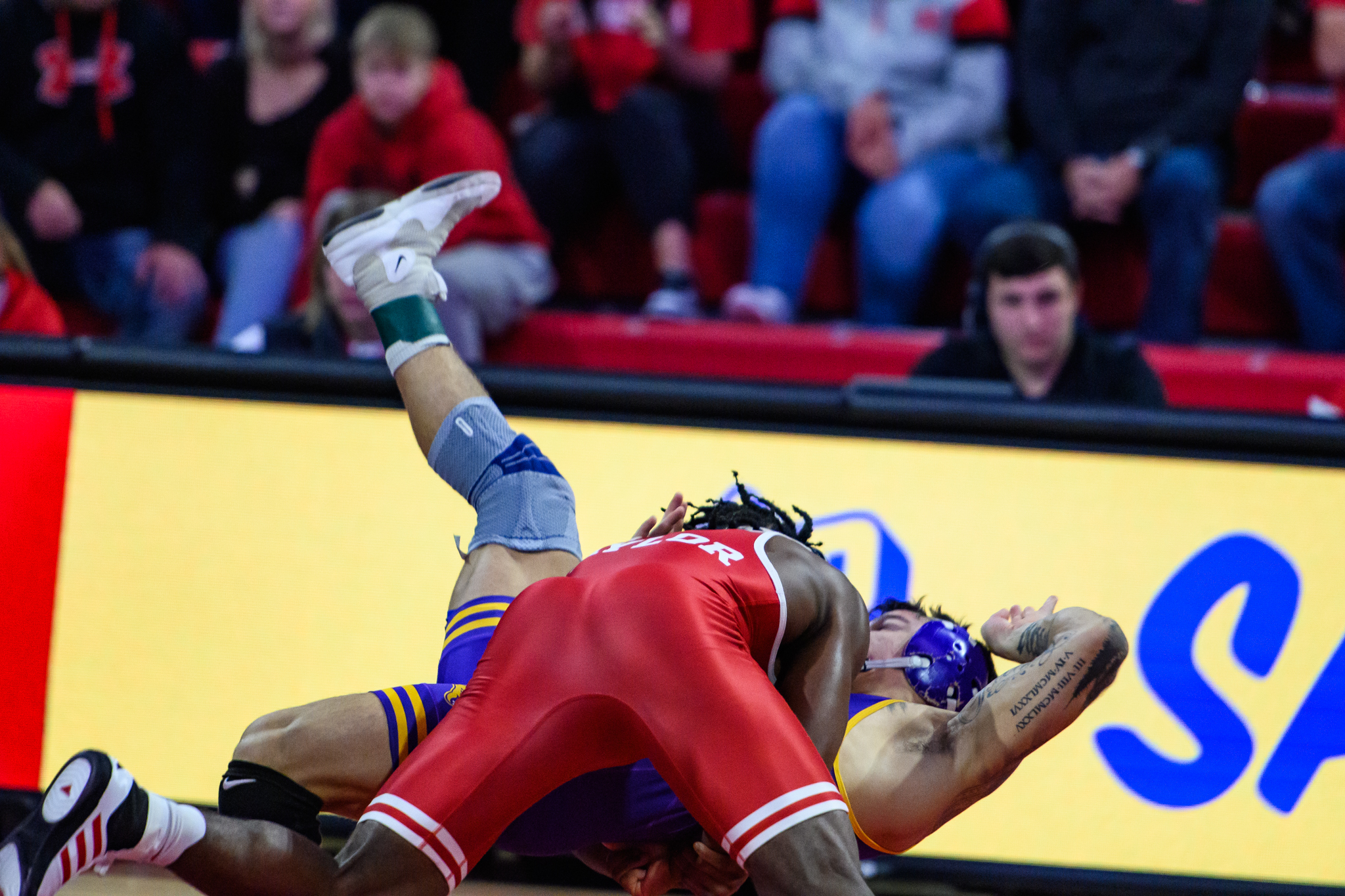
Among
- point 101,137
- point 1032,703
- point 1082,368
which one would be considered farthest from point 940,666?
point 101,137

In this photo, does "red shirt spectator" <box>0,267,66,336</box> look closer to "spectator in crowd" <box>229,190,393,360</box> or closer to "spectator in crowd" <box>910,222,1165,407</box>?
"spectator in crowd" <box>229,190,393,360</box>

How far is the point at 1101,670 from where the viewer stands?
277 cm

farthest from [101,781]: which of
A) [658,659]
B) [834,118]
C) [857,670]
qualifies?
[834,118]

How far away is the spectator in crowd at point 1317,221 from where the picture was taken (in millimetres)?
4629

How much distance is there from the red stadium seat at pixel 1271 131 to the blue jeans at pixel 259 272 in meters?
3.23

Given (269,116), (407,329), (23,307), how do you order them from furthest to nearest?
(269,116) < (23,307) < (407,329)

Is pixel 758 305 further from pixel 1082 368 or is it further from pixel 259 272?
pixel 259 272

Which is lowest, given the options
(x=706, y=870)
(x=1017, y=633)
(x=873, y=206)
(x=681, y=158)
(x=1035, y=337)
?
(x=706, y=870)

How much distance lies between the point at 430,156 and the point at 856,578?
204 centimetres

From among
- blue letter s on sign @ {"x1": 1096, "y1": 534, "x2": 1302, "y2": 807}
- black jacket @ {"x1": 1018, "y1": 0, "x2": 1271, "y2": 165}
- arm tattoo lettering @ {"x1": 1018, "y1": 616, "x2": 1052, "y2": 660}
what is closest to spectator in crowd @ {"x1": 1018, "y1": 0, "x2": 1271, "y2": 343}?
black jacket @ {"x1": 1018, "y1": 0, "x2": 1271, "y2": 165}

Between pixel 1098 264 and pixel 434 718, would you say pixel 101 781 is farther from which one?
pixel 1098 264

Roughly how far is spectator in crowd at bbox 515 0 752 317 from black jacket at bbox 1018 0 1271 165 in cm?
103

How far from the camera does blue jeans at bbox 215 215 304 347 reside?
4816mm

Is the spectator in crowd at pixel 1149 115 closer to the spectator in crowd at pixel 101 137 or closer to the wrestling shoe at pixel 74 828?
the spectator in crowd at pixel 101 137
